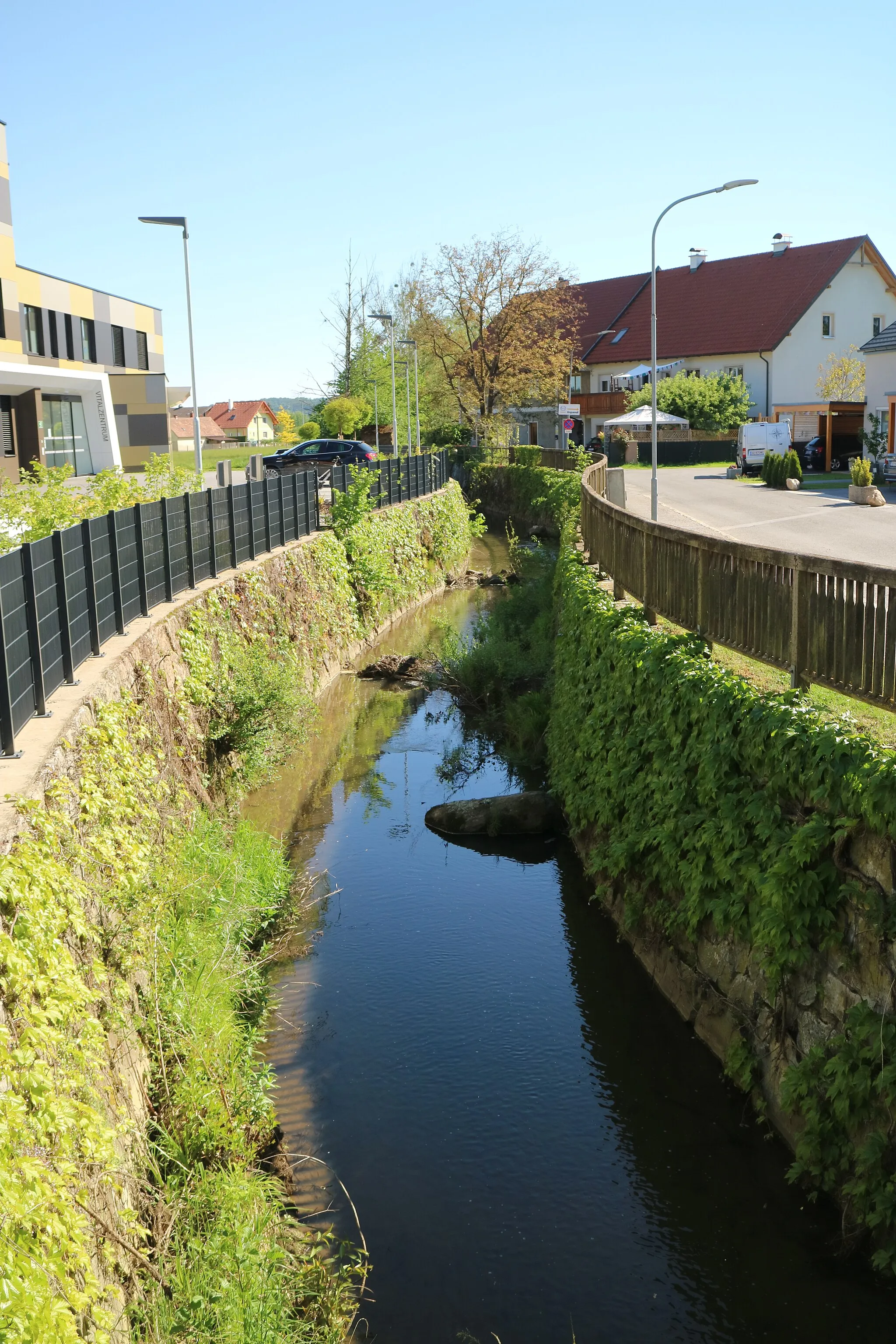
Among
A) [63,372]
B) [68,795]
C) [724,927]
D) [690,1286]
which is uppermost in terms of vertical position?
[63,372]

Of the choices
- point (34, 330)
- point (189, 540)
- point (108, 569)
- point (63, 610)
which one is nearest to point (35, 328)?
point (34, 330)

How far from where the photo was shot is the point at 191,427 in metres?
142

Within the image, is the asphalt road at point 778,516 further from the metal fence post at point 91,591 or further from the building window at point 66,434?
the building window at point 66,434

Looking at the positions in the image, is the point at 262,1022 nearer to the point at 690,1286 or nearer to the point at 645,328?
the point at 690,1286

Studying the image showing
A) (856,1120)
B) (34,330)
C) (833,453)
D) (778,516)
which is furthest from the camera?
(833,453)

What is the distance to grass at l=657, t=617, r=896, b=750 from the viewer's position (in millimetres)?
7691

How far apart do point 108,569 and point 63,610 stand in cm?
223

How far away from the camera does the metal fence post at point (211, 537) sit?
1744 centimetres

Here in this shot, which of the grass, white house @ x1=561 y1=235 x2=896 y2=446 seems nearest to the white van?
white house @ x1=561 y1=235 x2=896 y2=446

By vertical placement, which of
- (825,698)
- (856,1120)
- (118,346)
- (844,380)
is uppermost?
(118,346)

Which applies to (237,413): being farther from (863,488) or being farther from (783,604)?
(783,604)

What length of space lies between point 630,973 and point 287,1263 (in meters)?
4.47

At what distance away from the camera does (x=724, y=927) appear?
320 inches

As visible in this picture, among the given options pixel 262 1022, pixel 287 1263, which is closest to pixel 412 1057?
pixel 262 1022
